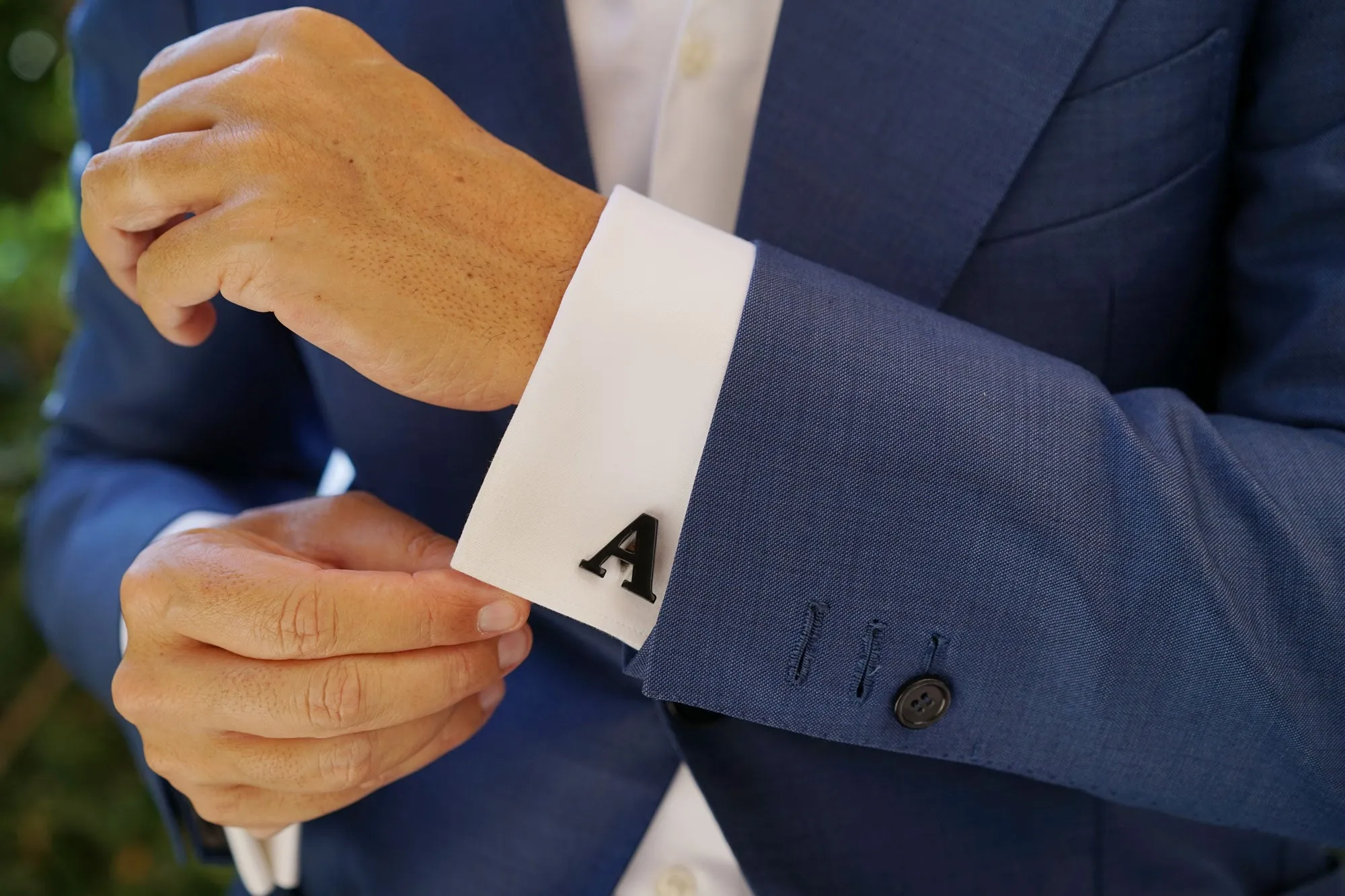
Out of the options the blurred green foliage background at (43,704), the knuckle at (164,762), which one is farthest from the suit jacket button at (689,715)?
the blurred green foliage background at (43,704)

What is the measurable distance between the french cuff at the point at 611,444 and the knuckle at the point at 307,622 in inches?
3.6

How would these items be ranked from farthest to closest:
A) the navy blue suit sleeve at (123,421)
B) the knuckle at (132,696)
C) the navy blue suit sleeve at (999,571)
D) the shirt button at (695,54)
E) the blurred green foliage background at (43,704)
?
the blurred green foliage background at (43,704)
the navy blue suit sleeve at (123,421)
the shirt button at (695,54)
the knuckle at (132,696)
the navy blue suit sleeve at (999,571)

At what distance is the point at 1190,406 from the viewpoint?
1.90 ft

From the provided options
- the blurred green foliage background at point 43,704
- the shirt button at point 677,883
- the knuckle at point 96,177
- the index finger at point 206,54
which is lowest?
the blurred green foliage background at point 43,704

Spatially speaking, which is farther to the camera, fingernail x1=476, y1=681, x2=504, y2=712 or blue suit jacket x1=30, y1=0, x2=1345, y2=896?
fingernail x1=476, y1=681, x2=504, y2=712

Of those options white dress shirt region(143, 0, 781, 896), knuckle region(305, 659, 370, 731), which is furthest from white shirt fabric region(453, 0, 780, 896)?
knuckle region(305, 659, 370, 731)

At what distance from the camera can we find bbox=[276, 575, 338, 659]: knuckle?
0.53m

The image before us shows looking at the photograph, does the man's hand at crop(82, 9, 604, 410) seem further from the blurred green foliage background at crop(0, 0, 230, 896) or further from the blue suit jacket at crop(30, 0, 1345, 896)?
the blurred green foliage background at crop(0, 0, 230, 896)

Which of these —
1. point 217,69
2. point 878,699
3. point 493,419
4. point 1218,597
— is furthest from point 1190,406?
point 217,69

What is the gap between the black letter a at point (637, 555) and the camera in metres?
0.51

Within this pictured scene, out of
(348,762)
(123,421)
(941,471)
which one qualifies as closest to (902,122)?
(941,471)

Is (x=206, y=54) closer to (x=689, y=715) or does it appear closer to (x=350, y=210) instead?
(x=350, y=210)

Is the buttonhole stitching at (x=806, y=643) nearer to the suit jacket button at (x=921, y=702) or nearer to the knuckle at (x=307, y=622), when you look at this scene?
the suit jacket button at (x=921, y=702)

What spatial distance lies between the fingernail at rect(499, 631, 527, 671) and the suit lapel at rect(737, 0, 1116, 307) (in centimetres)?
34
